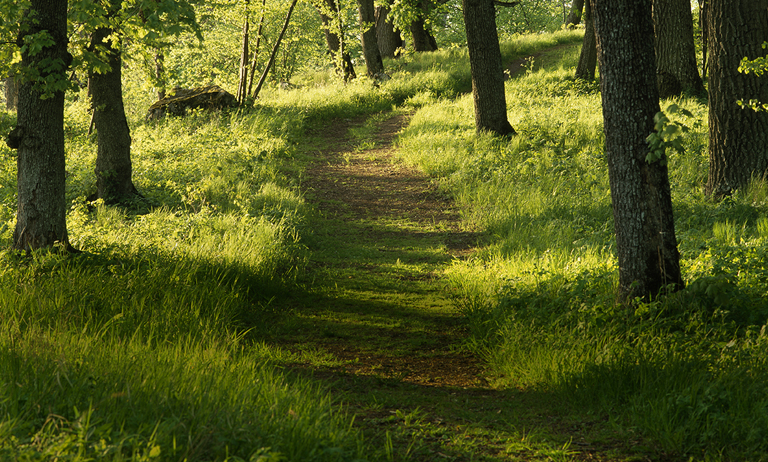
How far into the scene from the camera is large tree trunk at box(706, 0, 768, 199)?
22.9 ft

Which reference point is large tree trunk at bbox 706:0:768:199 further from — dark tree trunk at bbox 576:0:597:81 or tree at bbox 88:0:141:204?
dark tree trunk at bbox 576:0:597:81

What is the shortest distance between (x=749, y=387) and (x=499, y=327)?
187 centimetres

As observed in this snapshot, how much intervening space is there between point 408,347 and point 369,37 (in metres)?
17.4

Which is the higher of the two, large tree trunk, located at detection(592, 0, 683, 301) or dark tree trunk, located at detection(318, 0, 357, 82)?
dark tree trunk, located at detection(318, 0, 357, 82)

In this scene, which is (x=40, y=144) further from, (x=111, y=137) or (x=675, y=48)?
(x=675, y=48)

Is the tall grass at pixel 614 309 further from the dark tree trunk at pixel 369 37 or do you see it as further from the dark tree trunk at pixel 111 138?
the dark tree trunk at pixel 369 37

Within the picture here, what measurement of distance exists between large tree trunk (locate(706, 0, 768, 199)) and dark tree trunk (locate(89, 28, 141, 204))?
8368 mm

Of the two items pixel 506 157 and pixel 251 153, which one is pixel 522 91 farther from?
pixel 251 153

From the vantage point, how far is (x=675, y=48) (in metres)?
13.3

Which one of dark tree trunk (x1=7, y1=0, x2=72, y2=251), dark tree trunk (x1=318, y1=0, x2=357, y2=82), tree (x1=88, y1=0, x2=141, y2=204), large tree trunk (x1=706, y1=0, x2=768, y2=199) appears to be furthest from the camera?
dark tree trunk (x1=318, y1=0, x2=357, y2=82)

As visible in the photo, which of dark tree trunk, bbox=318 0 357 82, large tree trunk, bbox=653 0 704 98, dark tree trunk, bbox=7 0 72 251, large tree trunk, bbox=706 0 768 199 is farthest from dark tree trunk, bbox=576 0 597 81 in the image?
dark tree trunk, bbox=7 0 72 251

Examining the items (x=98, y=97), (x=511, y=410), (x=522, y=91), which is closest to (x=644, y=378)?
(x=511, y=410)

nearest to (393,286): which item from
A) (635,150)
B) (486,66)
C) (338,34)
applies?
(635,150)

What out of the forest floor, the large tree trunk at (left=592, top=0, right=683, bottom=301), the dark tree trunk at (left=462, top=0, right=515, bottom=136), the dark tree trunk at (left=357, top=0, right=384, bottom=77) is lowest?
the forest floor
